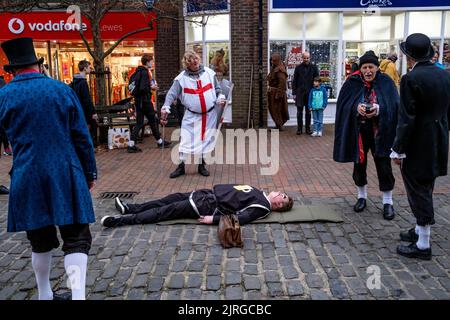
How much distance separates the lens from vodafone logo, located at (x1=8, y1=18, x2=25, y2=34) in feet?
49.0

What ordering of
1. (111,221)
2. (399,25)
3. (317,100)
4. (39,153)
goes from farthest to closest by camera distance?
1. (399,25)
2. (317,100)
3. (111,221)
4. (39,153)

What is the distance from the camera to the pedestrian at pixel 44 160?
326 centimetres

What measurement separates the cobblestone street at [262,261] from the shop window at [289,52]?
7.79 m

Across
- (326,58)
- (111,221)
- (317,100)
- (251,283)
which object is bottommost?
(251,283)

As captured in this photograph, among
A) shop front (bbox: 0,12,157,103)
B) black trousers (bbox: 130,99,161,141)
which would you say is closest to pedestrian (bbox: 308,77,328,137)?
black trousers (bbox: 130,99,161,141)

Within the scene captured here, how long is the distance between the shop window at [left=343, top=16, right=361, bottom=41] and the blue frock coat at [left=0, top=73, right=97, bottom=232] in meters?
12.8

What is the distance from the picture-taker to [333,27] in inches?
550

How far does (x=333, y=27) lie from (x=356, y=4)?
873mm

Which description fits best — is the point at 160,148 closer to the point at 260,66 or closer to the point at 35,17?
the point at 260,66

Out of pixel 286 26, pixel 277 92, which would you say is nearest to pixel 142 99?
pixel 277 92

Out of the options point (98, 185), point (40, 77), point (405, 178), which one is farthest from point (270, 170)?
point (40, 77)

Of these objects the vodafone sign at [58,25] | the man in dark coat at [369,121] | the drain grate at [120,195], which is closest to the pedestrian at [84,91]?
the drain grate at [120,195]

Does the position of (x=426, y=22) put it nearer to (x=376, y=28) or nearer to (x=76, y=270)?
(x=376, y=28)
